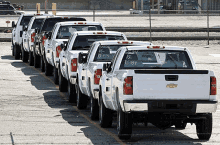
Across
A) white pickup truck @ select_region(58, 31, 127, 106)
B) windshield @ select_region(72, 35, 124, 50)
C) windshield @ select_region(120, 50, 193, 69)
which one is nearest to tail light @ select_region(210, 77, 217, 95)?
windshield @ select_region(120, 50, 193, 69)

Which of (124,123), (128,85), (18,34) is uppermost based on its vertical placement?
(128,85)

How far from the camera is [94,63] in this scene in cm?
1295

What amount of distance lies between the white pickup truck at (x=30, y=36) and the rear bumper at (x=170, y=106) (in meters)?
15.2

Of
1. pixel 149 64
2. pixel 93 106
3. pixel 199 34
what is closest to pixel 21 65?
pixel 93 106

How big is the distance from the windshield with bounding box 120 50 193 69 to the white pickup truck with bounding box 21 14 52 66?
45.2 ft

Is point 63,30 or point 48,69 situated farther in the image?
point 48,69

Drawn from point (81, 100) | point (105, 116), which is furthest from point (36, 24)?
point (105, 116)

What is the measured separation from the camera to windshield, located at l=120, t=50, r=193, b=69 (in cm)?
1109

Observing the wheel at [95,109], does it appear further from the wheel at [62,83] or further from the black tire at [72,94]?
the wheel at [62,83]

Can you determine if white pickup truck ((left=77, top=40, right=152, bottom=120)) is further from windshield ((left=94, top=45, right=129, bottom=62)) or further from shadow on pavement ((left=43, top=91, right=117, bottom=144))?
shadow on pavement ((left=43, top=91, right=117, bottom=144))

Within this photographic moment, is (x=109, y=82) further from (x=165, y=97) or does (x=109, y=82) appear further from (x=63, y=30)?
(x=63, y=30)

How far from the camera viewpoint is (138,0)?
3164 inches

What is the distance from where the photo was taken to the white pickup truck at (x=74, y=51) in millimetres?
15367

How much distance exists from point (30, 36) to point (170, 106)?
1564 centimetres
